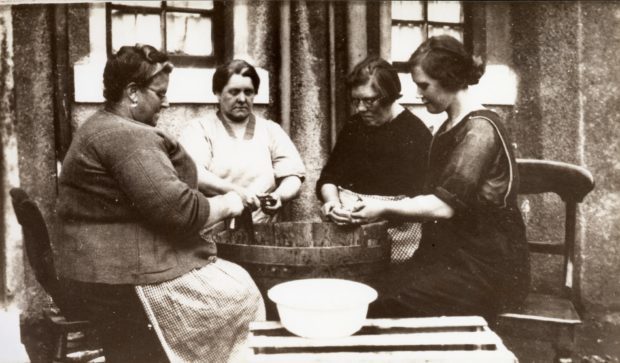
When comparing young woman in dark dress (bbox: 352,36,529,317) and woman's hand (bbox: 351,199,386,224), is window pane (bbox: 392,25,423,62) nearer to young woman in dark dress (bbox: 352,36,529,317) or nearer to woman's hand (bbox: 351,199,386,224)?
young woman in dark dress (bbox: 352,36,529,317)

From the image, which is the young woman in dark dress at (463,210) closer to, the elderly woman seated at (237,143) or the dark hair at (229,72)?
the elderly woman seated at (237,143)

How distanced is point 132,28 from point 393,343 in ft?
8.65

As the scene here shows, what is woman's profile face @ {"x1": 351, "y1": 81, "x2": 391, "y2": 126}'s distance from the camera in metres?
3.62

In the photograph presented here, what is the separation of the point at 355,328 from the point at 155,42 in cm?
251

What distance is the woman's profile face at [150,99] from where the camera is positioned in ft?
8.54

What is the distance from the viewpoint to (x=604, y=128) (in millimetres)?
4082

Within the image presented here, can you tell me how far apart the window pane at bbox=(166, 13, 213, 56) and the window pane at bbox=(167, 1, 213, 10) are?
0.06 m

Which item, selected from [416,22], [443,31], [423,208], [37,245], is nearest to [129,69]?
[37,245]

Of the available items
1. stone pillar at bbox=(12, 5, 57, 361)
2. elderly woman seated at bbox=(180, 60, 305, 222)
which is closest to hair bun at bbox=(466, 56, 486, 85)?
elderly woman seated at bbox=(180, 60, 305, 222)

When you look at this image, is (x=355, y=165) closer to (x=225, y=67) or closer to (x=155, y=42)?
(x=225, y=67)

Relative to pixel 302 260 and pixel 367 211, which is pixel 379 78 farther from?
pixel 302 260

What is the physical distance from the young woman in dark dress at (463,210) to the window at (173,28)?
1.71 meters

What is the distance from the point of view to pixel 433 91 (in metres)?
2.90

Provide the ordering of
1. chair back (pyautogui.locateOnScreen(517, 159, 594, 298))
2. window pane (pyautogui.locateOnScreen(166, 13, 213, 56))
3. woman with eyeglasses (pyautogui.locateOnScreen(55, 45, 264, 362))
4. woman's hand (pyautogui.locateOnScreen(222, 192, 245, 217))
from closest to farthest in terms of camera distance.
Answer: woman with eyeglasses (pyautogui.locateOnScreen(55, 45, 264, 362)) < woman's hand (pyautogui.locateOnScreen(222, 192, 245, 217)) < chair back (pyautogui.locateOnScreen(517, 159, 594, 298)) < window pane (pyautogui.locateOnScreen(166, 13, 213, 56))
